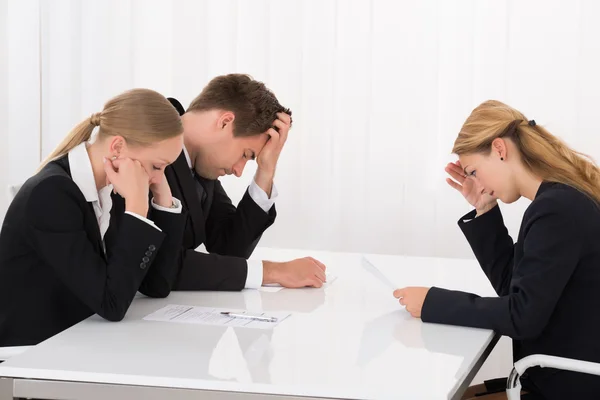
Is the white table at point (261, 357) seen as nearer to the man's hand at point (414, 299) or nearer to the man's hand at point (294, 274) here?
the man's hand at point (414, 299)

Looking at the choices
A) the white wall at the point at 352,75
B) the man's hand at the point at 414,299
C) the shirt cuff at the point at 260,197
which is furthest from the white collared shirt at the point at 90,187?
the white wall at the point at 352,75

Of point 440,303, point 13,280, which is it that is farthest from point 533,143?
point 13,280

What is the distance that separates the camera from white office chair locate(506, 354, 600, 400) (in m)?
1.63

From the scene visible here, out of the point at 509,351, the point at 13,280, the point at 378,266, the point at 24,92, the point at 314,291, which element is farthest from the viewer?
the point at 24,92

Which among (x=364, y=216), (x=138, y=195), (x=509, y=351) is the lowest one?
(x=509, y=351)

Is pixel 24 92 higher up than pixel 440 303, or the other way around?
pixel 24 92

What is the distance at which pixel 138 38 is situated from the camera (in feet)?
14.3

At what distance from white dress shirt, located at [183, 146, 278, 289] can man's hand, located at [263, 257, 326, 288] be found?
0.03 meters

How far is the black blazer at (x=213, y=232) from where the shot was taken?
2232 mm

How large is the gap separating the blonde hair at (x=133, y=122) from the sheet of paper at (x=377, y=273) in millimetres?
777

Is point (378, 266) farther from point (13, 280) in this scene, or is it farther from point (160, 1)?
point (160, 1)

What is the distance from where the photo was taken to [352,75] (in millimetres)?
4066

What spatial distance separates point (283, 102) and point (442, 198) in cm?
88

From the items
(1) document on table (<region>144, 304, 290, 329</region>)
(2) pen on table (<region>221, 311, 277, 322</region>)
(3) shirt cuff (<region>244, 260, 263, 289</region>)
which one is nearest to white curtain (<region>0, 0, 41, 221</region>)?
(3) shirt cuff (<region>244, 260, 263, 289</region>)
